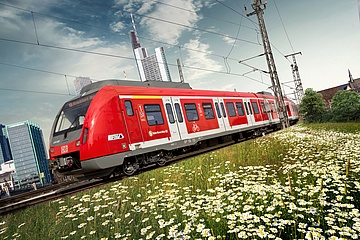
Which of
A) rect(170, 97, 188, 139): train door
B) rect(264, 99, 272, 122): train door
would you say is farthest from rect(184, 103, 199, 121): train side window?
rect(264, 99, 272, 122): train door

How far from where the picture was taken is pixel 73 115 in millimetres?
9219

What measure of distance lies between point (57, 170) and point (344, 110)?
28.6 meters

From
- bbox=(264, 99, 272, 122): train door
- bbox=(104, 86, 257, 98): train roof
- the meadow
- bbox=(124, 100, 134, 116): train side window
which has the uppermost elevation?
bbox=(104, 86, 257, 98): train roof

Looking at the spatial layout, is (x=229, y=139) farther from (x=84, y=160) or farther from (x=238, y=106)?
(x=84, y=160)

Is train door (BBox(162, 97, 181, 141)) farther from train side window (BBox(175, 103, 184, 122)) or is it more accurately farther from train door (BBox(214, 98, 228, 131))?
train door (BBox(214, 98, 228, 131))

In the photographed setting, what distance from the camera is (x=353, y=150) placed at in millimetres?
6312

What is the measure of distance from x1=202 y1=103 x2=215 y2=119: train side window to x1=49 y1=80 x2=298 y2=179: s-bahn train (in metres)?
0.10

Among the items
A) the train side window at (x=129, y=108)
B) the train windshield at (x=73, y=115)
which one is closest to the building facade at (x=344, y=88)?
the train side window at (x=129, y=108)

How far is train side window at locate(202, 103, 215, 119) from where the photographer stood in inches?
518

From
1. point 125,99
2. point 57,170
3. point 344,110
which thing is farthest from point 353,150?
point 344,110

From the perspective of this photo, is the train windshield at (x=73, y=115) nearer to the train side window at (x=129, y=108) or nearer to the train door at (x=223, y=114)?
the train side window at (x=129, y=108)

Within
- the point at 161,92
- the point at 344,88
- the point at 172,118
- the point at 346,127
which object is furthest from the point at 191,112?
the point at 344,88

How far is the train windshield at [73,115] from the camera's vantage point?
8828 mm

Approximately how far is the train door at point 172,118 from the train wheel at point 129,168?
2.06 m
